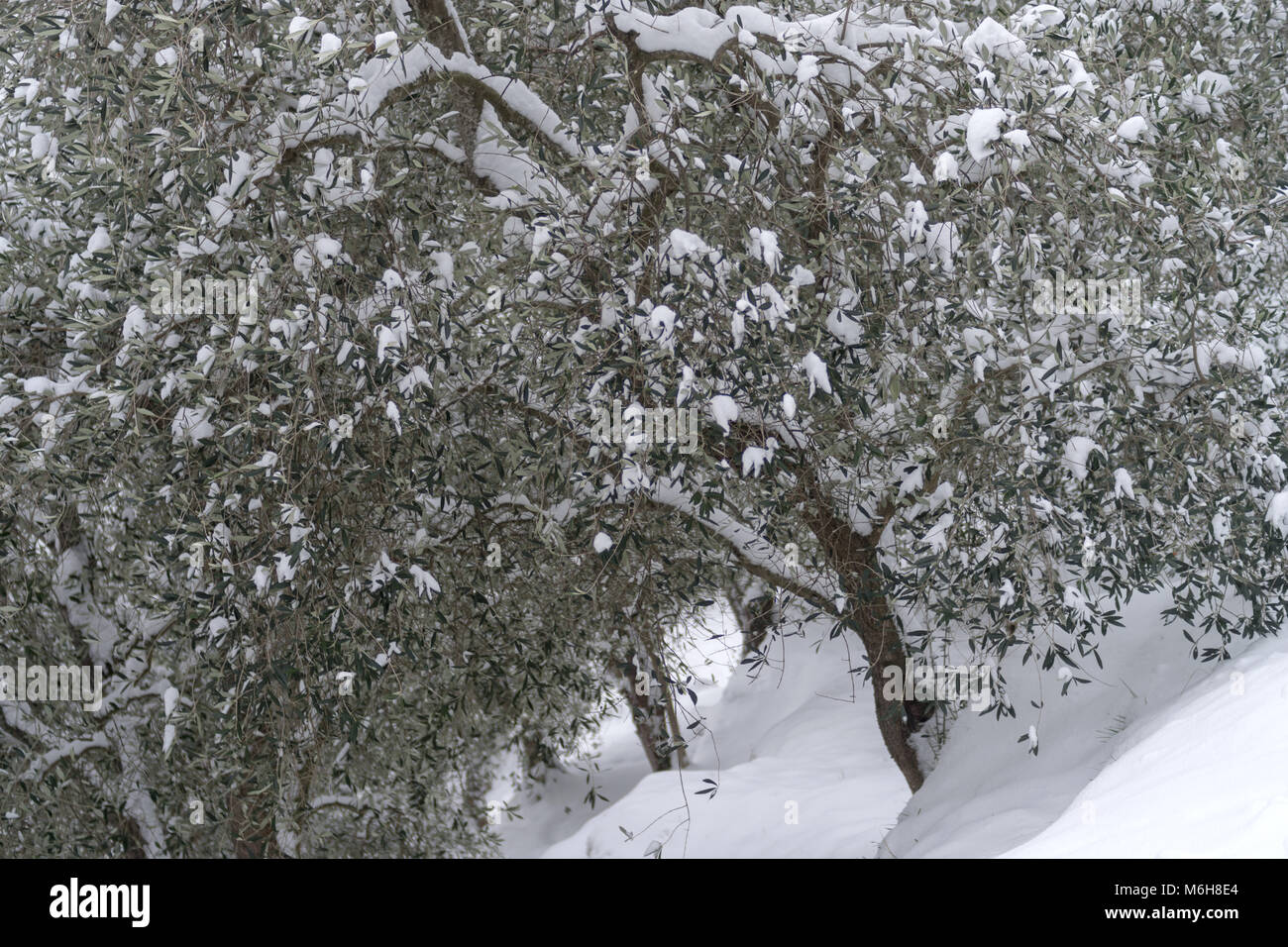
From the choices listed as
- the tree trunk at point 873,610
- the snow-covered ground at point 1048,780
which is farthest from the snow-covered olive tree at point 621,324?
the snow-covered ground at point 1048,780

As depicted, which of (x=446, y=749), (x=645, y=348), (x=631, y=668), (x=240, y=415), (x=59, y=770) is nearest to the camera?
Answer: (x=645, y=348)

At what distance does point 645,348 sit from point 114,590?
13.9 ft

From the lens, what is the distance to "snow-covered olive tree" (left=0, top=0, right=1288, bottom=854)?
412 centimetres

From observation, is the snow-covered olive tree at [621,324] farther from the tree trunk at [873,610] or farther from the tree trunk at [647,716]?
the tree trunk at [647,716]

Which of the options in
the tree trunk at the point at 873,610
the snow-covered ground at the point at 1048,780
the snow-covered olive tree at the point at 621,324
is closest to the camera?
the snow-covered ground at the point at 1048,780

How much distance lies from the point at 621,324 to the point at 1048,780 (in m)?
3.47

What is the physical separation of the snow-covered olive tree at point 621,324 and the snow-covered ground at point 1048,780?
587 mm

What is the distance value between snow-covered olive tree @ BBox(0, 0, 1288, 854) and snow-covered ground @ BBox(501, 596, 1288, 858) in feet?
1.93

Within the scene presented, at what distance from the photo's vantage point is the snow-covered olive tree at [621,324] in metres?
4.12

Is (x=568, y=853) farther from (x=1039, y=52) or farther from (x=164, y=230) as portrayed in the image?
(x=1039, y=52)

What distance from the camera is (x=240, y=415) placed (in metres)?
4.39

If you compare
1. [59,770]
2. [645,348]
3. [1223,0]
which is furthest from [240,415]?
[1223,0]

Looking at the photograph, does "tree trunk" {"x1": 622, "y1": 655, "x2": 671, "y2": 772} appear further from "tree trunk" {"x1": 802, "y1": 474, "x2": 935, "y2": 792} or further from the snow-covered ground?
"tree trunk" {"x1": 802, "y1": 474, "x2": 935, "y2": 792}

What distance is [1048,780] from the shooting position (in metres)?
5.62
